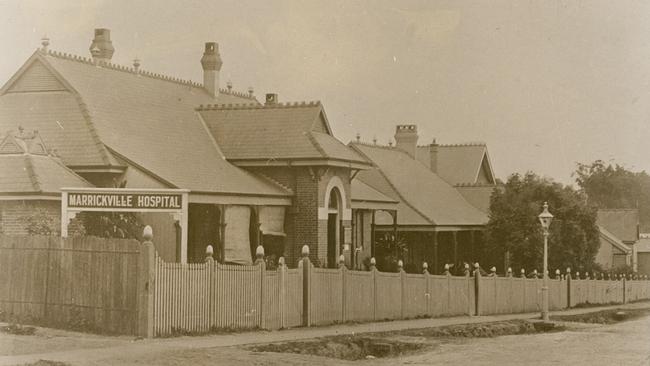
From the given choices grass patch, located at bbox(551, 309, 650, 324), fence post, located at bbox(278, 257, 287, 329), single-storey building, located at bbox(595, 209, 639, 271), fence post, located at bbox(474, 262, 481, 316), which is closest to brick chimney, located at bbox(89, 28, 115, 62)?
fence post, located at bbox(474, 262, 481, 316)

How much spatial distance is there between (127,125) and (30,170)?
5.32m

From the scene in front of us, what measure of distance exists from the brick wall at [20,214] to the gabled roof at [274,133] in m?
8.67

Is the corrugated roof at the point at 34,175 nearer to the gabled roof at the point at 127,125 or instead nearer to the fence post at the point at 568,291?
the gabled roof at the point at 127,125

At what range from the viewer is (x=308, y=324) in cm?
2181

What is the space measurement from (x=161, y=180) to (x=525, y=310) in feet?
50.9

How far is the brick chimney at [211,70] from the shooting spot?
3525 cm

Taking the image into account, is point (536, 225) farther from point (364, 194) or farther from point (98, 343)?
point (98, 343)

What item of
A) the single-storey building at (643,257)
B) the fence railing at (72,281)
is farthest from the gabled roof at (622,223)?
the fence railing at (72,281)

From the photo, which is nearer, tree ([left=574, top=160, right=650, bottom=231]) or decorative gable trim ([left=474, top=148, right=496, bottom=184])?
decorative gable trim ([left=474, top=148, right=496, bottom=184])

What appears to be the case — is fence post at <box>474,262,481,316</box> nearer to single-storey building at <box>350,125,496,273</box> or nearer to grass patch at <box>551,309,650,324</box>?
grass patch at <box>551,309,650,324</box>

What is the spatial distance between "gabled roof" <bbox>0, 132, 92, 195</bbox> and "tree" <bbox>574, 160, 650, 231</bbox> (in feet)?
353

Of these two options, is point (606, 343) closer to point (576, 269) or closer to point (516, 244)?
point (516, 244)

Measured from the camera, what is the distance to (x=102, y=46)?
34188 mm

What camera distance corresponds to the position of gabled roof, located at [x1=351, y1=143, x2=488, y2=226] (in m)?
41.1
